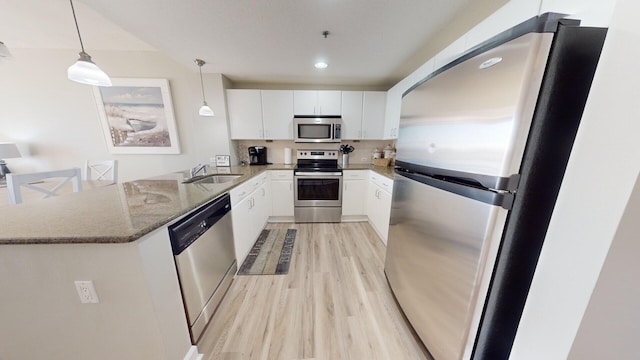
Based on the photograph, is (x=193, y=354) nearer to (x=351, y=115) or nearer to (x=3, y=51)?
(x=3, y=51)

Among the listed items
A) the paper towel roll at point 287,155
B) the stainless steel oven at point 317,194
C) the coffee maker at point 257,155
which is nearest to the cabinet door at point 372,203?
the stainless steel oven at point 317,194

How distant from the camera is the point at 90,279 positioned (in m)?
0.82

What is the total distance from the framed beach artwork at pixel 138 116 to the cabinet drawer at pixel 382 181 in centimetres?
315

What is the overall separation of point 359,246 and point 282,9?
249cm

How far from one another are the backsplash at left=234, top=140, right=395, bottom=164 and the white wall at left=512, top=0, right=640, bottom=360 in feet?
9.53

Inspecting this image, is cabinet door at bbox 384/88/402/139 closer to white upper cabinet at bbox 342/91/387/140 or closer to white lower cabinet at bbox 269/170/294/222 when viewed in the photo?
white upper cabinet at bbox 342/91/387/140

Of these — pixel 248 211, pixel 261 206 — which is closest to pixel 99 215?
pixel 248 211

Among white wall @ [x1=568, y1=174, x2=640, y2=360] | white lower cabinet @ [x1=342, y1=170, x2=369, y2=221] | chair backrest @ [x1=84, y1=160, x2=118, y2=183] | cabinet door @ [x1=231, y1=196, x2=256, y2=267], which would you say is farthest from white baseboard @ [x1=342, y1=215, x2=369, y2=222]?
chair backrest @ [x1=84, y1=160, x2=118, y2=183]

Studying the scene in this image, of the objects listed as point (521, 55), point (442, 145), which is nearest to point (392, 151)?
point (442, 145)

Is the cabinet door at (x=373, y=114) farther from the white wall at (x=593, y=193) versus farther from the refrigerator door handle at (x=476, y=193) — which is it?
the white wall at (x=593, y=193)

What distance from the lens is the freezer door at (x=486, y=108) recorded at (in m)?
0.64

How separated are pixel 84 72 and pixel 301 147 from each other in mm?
2500

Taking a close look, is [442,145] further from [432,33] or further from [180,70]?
[180,70]

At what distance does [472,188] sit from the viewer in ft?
2.67
